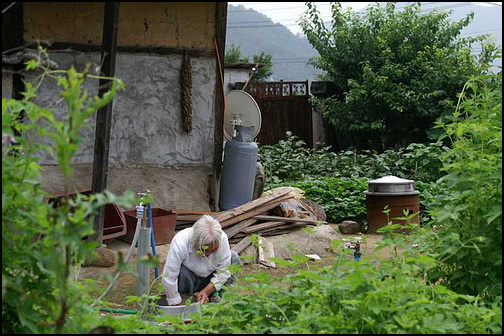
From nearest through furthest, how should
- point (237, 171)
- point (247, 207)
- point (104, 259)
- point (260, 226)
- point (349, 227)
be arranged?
point (104, 259)
point (260, 226)
point (247, 207)
point (237, 171)
point (349, 227)

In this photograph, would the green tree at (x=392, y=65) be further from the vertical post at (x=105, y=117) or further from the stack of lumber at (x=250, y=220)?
the vertical post at (x=105, y=117)

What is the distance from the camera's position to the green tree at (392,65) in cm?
1579

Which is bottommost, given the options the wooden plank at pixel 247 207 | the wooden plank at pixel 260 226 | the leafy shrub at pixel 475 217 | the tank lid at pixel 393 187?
the wooden plank at pixel 260 226

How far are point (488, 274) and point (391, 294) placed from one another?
0.93 meters

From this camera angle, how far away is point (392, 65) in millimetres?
16141

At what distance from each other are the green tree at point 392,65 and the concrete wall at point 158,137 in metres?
6.96

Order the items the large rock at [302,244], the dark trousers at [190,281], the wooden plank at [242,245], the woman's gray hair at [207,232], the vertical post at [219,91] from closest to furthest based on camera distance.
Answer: the woman's gray hair at [207,232], the dark trousers at [190,281], the wooden plank at [242,245], the large rock at [302,244], the vertical post at [219,91]

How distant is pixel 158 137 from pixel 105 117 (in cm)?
179

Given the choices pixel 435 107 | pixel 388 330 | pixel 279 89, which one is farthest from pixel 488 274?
pixel 279 89

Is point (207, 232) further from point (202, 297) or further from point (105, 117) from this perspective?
point (105, 117)

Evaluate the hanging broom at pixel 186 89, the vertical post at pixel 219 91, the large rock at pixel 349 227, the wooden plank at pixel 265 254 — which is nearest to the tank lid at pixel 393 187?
the large rock at pixel 349 227

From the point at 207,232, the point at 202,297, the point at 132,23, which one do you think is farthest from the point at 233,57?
the point at 202,297

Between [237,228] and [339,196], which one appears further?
[339,196]

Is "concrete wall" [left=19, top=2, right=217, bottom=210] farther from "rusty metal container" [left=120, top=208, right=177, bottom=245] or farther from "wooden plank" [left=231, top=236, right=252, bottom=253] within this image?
"wooden plank" [left=231, top=236, right=252, bottom=253]
